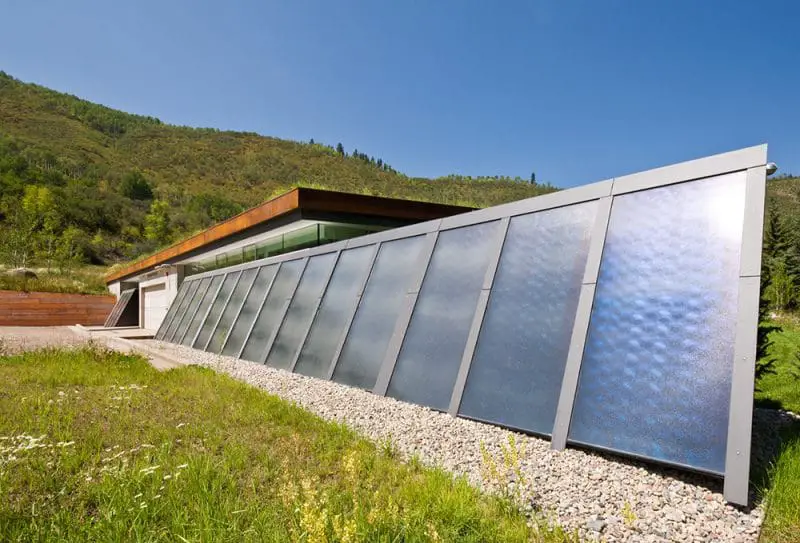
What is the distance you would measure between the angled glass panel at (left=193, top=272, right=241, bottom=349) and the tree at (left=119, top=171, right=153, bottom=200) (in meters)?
59.3

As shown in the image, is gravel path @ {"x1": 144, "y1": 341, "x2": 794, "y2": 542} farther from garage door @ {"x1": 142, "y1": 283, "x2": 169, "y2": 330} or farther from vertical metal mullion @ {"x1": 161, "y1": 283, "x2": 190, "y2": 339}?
garage door @ {"x1": 142, "y1": 283, "x2": 169, "y2": 330}

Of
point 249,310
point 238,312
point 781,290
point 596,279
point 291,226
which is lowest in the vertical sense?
point 238,312

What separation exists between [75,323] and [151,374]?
24715mm

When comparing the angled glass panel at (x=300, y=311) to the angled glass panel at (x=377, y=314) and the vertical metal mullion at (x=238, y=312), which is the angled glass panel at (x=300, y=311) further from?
the vertical metal mullion at (x=238, y=312)

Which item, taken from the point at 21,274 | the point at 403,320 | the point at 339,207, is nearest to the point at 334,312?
the point at 403,320

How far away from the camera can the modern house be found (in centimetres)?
1065

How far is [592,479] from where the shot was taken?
3248 mm

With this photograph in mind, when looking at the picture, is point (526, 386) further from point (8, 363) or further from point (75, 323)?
Result: point (75, 323)

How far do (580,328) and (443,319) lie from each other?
193 cm

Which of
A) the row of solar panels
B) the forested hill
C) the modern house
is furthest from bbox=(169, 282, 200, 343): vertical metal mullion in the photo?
the forested hill

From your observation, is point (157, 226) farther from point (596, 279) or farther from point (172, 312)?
point (596, 279)

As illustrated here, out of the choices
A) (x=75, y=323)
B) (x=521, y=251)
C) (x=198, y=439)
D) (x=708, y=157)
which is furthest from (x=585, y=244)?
(x=75, y=323)

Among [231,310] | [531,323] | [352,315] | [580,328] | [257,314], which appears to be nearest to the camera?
[580,328]

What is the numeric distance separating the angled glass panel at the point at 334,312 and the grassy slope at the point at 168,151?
53589mm
